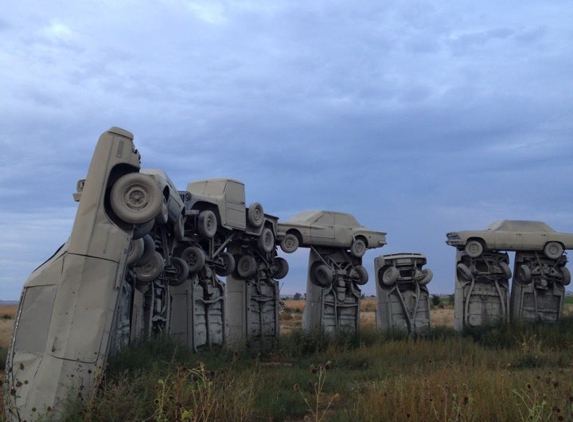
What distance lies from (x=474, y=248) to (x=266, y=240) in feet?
26.2

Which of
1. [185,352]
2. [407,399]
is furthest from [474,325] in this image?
[407,399]

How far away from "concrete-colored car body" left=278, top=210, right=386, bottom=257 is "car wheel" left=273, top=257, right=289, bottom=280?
38 centimetres

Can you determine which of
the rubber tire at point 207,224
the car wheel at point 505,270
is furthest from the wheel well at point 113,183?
the car wheel at point 505,270

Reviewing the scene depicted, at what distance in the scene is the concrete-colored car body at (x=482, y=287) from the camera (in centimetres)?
2469

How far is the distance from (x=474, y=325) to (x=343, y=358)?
8830 millimetres

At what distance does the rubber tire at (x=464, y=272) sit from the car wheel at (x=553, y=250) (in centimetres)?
263

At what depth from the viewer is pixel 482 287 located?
24891 millimetres

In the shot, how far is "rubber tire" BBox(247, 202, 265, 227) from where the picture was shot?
19188 millimetres

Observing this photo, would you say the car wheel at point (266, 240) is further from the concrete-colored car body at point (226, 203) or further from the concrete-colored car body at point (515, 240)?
the concrete-colored car body at point (515, 240)

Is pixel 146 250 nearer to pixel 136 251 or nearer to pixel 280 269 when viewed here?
pixel 136 251

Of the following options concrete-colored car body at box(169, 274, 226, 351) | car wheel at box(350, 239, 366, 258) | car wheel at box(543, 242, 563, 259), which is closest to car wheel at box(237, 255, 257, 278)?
concrete-colored car body at box(169, 274, 226, 351)

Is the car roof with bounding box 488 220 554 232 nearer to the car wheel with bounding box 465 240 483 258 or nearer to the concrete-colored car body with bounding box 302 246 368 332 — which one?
the car wheel with bounding box 465 240 483 258

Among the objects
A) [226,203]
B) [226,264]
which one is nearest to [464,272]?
[226,264]

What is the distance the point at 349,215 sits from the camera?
24656 mm
